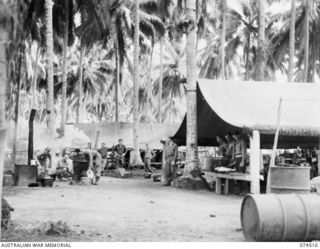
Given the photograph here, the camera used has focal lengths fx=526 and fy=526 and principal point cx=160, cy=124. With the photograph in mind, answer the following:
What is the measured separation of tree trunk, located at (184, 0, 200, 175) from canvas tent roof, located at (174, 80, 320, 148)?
1.03ft

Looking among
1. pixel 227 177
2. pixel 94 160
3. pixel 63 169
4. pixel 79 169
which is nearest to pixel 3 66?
pixel 227 177

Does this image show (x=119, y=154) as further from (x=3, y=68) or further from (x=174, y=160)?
(x=3, y=68)

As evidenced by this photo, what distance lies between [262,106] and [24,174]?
6.91 m

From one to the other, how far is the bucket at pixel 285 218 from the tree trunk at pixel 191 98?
8.47 metres

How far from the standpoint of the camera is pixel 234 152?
47.3ft

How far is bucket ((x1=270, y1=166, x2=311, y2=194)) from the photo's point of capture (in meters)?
10.2

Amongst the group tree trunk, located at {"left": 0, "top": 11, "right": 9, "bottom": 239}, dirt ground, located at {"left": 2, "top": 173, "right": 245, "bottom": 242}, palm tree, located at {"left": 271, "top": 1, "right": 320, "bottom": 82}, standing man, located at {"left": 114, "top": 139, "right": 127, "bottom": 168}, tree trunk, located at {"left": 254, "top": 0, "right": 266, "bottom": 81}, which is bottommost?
dirt ground, located at {"left": 2, "top": 173, "right": 245, "bottom": 242}

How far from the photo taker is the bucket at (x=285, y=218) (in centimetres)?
642

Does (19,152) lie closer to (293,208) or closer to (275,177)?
(275,177)

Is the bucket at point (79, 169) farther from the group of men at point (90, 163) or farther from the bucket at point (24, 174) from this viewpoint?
the bucket at point (24, 174)

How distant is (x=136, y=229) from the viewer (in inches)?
304

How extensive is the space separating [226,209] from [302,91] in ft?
18.6

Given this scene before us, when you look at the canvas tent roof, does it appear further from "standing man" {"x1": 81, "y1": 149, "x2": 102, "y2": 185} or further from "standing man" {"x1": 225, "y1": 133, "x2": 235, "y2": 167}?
"standing man" {"x1": 81, "y1": 149, "x2": 102, "y2": 185}

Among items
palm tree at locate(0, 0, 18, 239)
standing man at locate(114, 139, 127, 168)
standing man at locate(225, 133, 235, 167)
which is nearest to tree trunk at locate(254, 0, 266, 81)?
standing man at locate(114, 139, 127, 168)
